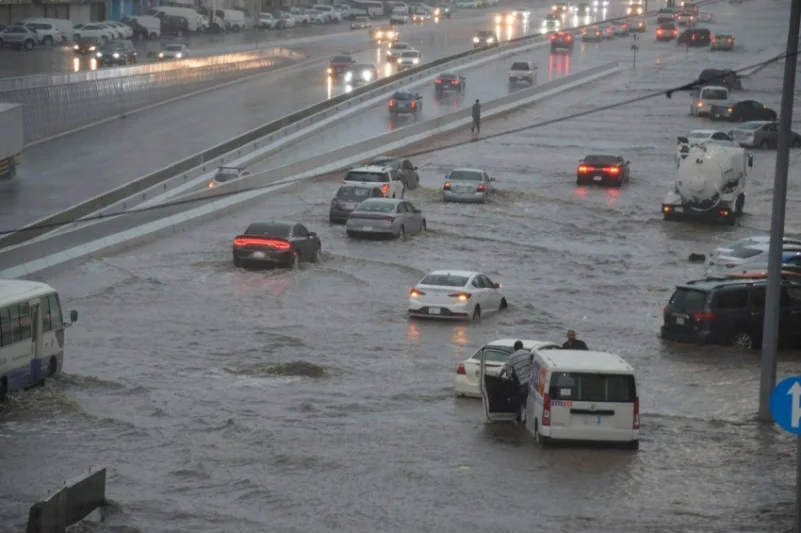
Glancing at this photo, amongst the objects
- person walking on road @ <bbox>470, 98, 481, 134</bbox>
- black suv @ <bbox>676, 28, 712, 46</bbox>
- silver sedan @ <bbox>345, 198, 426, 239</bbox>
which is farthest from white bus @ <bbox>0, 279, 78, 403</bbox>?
black suv @ <bbox>676, 28, 712, 46</bbox>

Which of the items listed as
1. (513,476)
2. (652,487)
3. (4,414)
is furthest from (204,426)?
(652,487)

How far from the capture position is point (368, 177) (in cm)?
4759

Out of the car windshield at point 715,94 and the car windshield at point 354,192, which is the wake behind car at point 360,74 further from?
the car windshield at point 354,192

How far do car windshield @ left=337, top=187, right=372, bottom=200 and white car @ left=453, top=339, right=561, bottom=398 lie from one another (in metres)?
20.6

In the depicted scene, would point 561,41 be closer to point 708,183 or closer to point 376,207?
point 708,183

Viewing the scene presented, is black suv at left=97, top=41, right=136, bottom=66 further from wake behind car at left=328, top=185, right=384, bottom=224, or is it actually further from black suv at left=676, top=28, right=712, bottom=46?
black suv at left=676, top=28, right=712, bottom=46

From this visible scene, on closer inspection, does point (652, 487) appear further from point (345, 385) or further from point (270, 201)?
point (270, 201)

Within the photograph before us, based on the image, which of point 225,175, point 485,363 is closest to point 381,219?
point 225,175

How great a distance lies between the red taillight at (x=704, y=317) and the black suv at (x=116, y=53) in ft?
170

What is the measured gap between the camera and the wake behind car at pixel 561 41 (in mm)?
104062

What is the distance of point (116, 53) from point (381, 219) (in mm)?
39175

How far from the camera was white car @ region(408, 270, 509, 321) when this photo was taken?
106ft

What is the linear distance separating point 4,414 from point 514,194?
3324 cm

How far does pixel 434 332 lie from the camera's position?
104 ft
